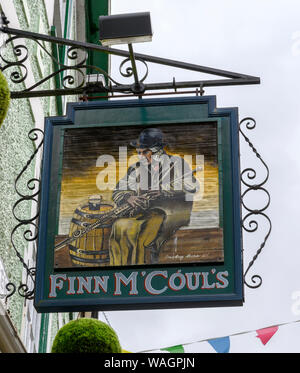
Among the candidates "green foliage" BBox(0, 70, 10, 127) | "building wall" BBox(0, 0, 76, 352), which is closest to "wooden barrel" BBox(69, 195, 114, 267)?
"building wall" BBox(0, 0, 76, 352)

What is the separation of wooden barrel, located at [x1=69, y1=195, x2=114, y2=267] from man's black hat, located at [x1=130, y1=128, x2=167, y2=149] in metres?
0.64

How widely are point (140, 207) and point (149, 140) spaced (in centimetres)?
72

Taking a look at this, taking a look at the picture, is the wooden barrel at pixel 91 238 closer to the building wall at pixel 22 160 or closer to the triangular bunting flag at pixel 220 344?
the building wall at pixel 22 160

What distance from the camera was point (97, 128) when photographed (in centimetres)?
848

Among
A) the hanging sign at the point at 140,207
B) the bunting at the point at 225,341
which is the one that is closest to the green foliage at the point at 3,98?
the hanging sign at the point at 140,207

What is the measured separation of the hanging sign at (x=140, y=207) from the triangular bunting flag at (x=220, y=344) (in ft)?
11.5

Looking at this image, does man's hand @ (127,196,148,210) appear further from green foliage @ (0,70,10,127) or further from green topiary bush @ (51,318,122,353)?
green foliage @ (0,70,10,127)

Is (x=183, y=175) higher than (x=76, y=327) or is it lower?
higher

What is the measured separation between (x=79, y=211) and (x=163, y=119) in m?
1.19

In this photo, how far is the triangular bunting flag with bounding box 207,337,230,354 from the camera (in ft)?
36.1
